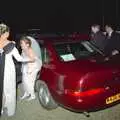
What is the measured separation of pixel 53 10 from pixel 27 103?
63.1 ft

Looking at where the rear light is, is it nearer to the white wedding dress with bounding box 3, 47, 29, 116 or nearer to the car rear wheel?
the car rear wheel

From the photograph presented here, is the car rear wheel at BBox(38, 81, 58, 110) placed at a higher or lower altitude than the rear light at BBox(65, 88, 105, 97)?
lower

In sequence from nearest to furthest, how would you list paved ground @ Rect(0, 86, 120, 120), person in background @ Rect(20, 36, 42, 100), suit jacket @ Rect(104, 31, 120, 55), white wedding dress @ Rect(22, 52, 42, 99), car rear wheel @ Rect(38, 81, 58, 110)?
1. paved ground @ Rect(0, 86, 120, 120)
2. car rear wheel @ Rect(38, 81, 58, 110)
3. person in background @ Rect(20, 36, 42, 100)
4. white wedding dress @ Rect(22, 52, 42, 99)
5. suit jacket @ Rect(104, 31, 120, 55)

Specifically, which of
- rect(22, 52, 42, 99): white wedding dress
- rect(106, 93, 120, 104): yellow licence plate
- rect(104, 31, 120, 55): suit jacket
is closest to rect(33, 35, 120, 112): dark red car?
rect(106, 93, 120, 104): yellow licence plate

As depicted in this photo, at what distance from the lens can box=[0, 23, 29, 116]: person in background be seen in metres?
6.21

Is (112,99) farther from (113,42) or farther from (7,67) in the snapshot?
(113,42)

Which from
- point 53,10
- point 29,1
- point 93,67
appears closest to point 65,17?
point 53,10

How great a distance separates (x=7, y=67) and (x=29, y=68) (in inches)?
47.7

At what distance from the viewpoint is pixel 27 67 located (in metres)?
7.47

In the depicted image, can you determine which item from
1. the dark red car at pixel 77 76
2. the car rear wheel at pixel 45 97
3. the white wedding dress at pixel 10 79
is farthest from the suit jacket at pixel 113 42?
the white wedding dress at pixel 10 79

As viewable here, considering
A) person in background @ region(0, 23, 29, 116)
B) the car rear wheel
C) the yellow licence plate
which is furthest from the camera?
the car rear wheel

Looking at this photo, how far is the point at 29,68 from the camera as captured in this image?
24.4 feet

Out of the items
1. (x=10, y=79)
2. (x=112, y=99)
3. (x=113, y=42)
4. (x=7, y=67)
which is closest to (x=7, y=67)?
(x=7, y=67)

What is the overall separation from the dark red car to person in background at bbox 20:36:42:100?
0.35 meters
